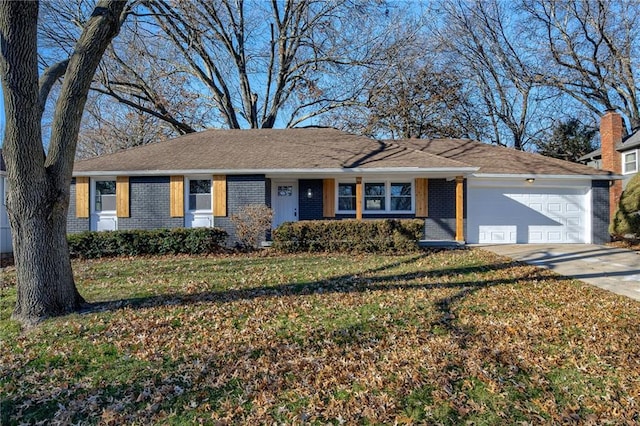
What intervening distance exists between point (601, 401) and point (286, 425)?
2740mm

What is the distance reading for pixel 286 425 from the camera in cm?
297

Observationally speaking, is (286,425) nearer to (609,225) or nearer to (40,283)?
(40,283)

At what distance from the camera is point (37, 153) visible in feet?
16.8

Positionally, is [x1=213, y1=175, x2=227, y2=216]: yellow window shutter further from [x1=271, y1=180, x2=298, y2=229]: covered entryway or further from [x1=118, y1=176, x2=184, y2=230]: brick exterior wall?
[x1=271, y1=180, x2=298, y2=229]: covered entryway

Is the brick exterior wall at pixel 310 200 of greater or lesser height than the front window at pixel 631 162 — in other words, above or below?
below

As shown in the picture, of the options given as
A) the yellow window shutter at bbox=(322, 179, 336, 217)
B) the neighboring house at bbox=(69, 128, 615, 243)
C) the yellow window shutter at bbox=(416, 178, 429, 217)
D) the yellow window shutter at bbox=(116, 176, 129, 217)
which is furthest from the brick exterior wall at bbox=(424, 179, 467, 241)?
the yellow window shutter at bbox=(116, 176, 129, 217)

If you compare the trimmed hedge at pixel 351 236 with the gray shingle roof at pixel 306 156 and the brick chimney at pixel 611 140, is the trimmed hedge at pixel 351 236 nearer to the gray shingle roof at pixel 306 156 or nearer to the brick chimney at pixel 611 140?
the gray shingle roof at pixel 306 156

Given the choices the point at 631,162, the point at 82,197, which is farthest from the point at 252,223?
the point at 631,162

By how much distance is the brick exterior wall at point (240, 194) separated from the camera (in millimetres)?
12938

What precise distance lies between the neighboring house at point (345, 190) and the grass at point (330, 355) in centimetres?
607

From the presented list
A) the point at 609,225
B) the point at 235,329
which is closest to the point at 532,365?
the point at 235,329

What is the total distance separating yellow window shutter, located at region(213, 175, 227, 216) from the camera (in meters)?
13.0

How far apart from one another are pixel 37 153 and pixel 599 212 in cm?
1631

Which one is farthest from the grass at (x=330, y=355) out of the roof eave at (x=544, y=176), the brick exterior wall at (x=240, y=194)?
the roof eave at (x=544, y=176)
